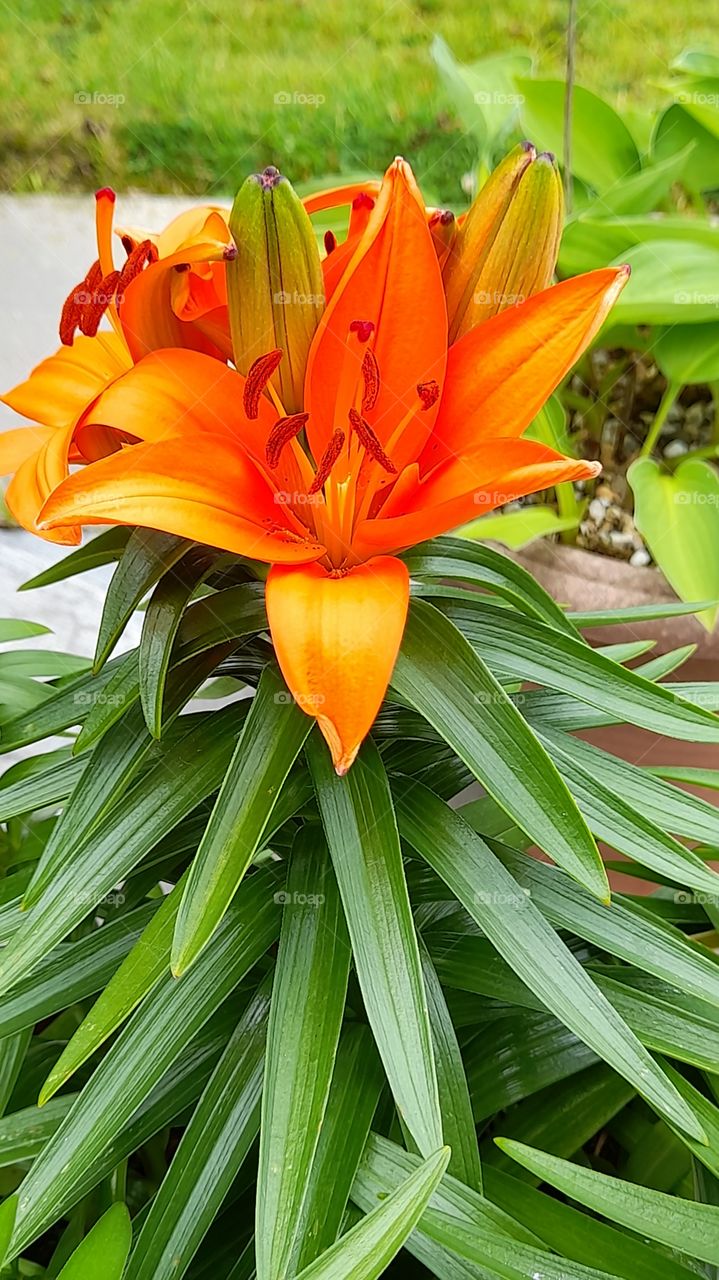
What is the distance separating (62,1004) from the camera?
583 mm

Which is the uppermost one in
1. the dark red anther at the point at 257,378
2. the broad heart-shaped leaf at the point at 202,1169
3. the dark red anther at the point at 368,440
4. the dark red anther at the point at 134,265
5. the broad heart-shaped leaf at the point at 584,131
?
the broad heart-shaped leaf at the point at 584,131

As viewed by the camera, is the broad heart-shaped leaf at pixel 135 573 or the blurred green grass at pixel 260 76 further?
the blurred green grass at pixel 260 76

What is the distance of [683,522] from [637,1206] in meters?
0.75

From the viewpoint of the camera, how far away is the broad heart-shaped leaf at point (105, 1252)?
0.43m

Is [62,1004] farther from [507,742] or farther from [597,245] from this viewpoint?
[597,245]

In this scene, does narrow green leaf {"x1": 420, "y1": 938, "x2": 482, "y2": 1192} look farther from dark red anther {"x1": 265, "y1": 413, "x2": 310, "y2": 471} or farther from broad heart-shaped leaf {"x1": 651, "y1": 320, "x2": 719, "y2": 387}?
broad heart-shaped leaf {"x1": 651, "y1": 320, "x2": 719, "y2": 387}

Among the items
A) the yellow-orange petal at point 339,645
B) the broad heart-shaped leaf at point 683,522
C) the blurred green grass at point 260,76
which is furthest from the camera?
the blurred green grass at point 260,76

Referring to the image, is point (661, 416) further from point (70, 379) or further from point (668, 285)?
point (70, 379)

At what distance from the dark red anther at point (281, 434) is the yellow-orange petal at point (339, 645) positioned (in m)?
0.05

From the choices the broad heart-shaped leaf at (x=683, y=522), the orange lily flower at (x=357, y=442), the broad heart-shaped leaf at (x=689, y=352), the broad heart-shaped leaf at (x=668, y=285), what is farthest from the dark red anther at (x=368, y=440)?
the broad heart-shaped leaf at (x=689, y=352)

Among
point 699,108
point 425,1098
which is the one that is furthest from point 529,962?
point 699,108

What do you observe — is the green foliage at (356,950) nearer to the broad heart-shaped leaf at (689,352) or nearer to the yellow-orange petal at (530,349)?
the yellow-orange petal at (530,349)

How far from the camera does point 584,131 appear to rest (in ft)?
4.50

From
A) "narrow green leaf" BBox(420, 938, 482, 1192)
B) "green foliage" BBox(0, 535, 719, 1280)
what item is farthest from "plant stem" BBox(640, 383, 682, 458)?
"narrow green leaf" BBox(420, 938, 482, 1192)
